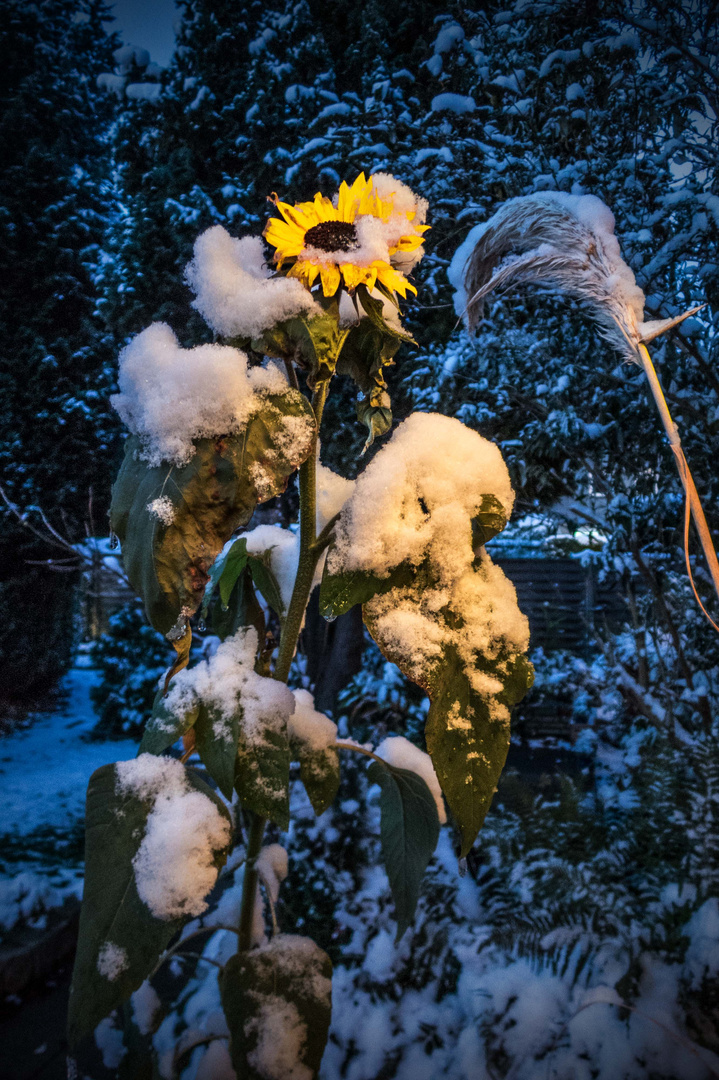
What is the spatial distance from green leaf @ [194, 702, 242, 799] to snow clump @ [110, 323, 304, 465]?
190 millimetres

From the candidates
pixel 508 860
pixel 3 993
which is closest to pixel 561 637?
pixel 508 860

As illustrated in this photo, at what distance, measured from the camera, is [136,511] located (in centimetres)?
37

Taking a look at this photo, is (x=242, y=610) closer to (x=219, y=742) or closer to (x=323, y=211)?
(x=219, y=742)

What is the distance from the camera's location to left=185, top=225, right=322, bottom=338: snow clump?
1.32 feet

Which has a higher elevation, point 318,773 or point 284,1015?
point 318,773

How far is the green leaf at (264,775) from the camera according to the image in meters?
0.41

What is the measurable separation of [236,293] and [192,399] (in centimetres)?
11

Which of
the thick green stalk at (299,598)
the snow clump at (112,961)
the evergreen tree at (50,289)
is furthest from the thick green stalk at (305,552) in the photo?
the evergreen tree at (50,289)

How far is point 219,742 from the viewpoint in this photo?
0.41 metres

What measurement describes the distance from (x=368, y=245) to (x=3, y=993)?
75.0 inches

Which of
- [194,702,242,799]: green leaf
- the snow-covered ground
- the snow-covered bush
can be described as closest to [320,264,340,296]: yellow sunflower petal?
[194,702,242,799]: green leaf

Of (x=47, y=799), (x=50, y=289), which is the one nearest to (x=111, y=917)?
(x=47, y=799)

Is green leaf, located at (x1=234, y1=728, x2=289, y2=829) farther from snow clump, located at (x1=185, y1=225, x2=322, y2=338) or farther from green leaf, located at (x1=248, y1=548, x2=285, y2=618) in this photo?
snow clump, located at (x1=185, y1=225, x2=322, y2=338)

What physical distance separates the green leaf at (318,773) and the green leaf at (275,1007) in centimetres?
13
